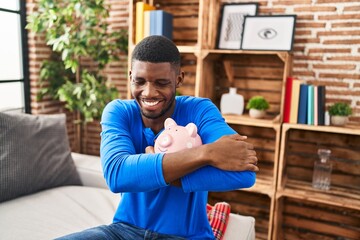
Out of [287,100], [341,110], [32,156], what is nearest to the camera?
[32,156]

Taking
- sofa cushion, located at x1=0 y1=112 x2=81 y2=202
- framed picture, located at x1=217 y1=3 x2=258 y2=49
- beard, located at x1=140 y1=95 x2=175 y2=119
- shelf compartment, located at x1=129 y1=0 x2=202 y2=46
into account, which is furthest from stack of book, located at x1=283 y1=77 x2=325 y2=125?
sofa cushion, located at x1=0 y1=112 x2=81 y2=202

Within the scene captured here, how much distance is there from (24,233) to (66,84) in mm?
1576

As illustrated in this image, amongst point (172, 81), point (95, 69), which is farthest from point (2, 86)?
point (172, 81)

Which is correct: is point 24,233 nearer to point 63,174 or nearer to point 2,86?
point 63,174

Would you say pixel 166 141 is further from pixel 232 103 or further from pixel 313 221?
Result: pixel 313 221

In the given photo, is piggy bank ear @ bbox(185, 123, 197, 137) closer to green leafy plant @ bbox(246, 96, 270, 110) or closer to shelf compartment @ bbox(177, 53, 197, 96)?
green leafy plant @ bbox(246, 96, 270, 110)

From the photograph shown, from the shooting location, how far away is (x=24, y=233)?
64.1 inches

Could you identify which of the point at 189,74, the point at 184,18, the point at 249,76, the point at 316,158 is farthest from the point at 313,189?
the point at 184,18

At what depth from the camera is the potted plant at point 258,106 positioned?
2412mm

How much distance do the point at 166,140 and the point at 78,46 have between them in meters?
1.89

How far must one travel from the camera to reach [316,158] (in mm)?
2549

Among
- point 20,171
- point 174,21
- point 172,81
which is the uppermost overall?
point 174,21

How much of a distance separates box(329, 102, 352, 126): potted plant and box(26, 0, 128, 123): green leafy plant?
1.69 metres

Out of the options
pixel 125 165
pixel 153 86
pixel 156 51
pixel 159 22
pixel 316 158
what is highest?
pixel 159 22
